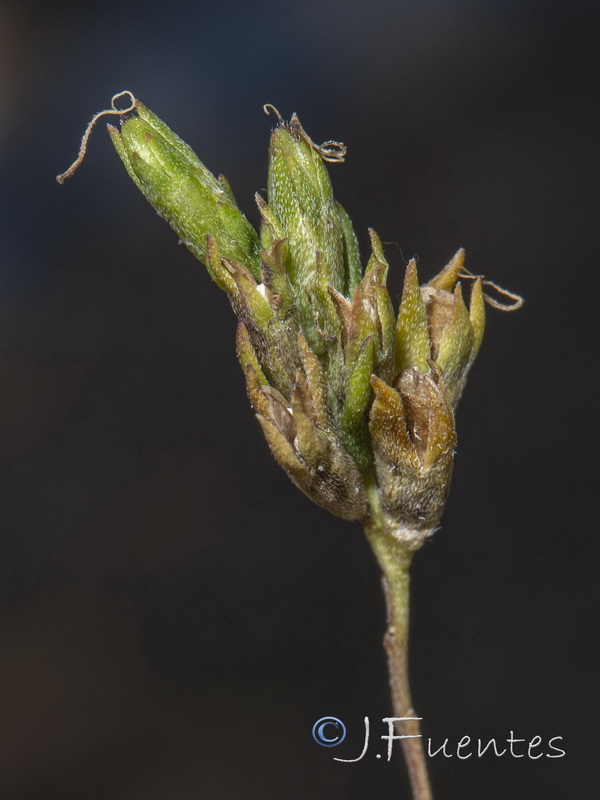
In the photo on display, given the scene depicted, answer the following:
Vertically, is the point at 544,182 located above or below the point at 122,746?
above

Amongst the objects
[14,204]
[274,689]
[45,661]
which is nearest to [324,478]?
[274,689]

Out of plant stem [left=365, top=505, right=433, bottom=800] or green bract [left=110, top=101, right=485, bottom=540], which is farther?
plant stem [left=365, top=505, right=433, bottom=800]

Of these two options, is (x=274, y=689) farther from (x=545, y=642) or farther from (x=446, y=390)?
(x=446, y=390)

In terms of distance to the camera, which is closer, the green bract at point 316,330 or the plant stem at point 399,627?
the green bract at point 316,330

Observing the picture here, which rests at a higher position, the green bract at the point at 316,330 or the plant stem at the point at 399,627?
the green bract at the point at 316,330

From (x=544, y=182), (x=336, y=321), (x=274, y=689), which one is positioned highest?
(x=544, y=182)
